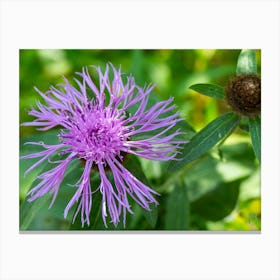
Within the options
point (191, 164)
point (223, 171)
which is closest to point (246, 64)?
point (191, 164)

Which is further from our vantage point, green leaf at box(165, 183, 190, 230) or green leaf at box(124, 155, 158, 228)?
green leaf at box(165, 183, 190, 230)

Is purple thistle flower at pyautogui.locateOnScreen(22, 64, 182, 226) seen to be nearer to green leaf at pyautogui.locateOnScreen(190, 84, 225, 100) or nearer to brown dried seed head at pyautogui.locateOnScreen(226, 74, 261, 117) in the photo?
green leaf at pyautogui.locateOnScreen(190, 84, 225, 100)

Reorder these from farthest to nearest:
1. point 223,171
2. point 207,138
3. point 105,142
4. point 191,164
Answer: point 223,171
point 191,164
point 207,138
point 105,142

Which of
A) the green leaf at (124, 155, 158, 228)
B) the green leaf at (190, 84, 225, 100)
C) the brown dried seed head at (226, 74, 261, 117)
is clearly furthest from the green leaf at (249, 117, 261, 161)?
the green leaf at (124, 155, 158, 228)

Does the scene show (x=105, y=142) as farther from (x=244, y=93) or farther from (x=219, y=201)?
(x=219, y=201)
